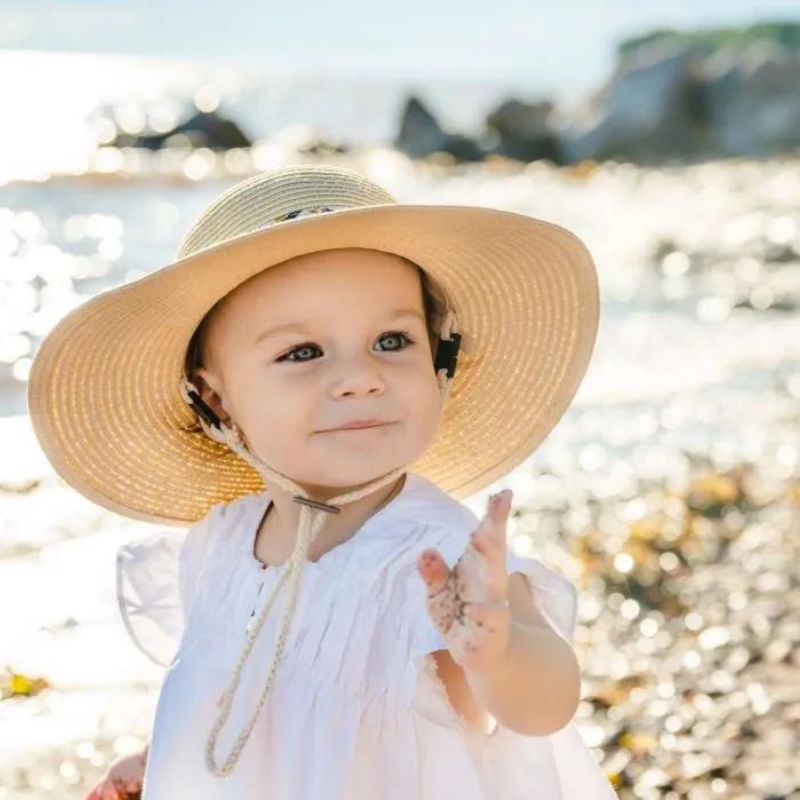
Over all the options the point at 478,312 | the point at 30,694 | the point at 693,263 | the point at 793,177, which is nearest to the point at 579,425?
the point at 30,694

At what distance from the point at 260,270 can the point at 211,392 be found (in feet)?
1.32

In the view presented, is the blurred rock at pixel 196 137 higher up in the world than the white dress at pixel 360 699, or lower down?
lower down

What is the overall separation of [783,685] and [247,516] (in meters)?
2.11

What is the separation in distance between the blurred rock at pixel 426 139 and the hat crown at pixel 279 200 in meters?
30.4

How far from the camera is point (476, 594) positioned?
7.36 ft

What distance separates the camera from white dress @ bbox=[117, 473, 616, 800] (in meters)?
2.53

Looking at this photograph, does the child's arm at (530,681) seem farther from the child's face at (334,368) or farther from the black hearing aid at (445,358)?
the black hearing aid at (445,358)

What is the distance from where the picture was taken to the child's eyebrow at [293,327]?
262cm

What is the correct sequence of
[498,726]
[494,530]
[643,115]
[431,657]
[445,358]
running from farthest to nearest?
[643,115]
[445,358]
[498,726]
[431,657]
[494,530]

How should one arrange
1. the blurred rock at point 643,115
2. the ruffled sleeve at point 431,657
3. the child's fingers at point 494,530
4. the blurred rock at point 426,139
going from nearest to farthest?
the child's fingers at point 494,530
the ruffled sleeve at point 431,657
the blurred rock at point 643,115
the blurred rock at point 426,139

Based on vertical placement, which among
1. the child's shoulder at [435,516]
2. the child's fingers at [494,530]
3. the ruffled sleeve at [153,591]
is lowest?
the ruffled sleeve at [153,591]

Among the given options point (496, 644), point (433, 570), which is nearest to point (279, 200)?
point (433, 570)

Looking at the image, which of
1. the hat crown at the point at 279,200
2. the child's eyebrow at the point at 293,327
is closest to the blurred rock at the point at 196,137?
the hat crown at the point at 279,200

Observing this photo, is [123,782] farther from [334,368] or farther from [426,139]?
[426,139]
